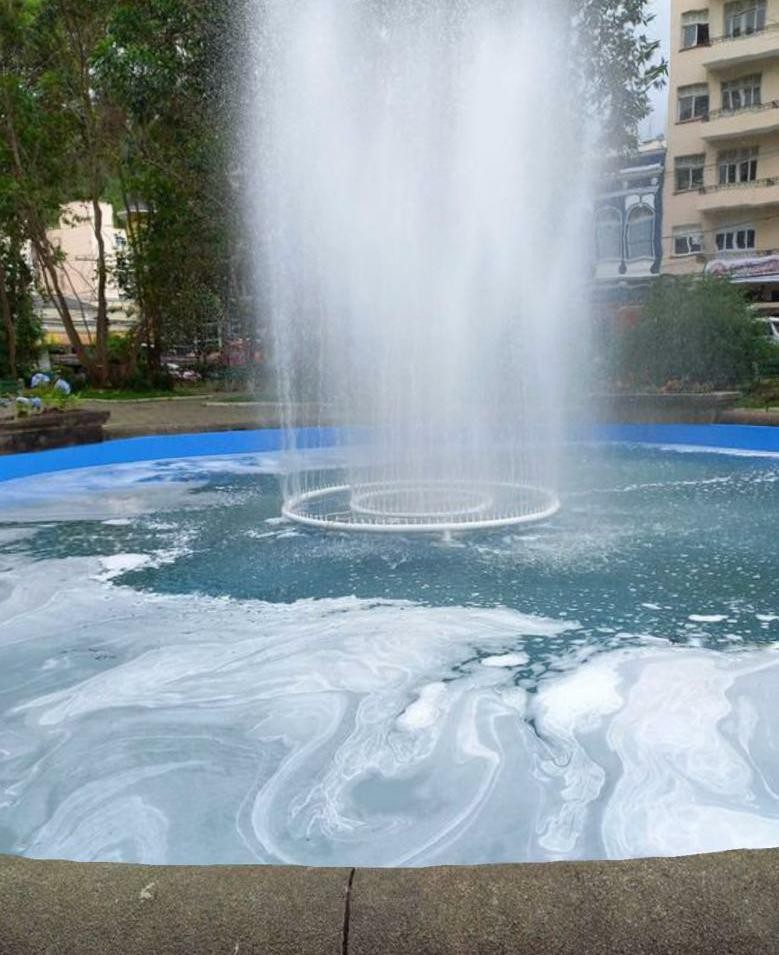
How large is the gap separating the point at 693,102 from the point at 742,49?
95.6 inches

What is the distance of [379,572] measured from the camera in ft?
19.3

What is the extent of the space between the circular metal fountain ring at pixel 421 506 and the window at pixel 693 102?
27716mm

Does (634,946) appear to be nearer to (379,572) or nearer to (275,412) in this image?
(379,572)

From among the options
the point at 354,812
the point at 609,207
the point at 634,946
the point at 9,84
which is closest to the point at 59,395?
the point at 9,84

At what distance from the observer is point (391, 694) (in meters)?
3.95

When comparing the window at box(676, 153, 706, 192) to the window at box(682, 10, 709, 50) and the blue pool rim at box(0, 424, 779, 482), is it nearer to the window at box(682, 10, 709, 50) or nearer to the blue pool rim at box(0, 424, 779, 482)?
the window at box(682, 10, 709, 50)

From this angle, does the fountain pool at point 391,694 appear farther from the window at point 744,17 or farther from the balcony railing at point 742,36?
the window at point 744,17

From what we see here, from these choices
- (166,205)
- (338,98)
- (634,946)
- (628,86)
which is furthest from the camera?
(166,205)

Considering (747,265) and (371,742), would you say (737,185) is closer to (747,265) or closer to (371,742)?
(747,265)

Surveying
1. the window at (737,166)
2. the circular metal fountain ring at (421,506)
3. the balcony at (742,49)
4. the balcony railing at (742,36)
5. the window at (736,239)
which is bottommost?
the circular metal fountain ring at (421,506)

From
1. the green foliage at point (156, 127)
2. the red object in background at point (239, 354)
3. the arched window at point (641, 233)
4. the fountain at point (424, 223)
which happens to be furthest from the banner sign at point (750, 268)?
the fountain at point (424, 223)

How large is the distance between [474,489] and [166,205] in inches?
541

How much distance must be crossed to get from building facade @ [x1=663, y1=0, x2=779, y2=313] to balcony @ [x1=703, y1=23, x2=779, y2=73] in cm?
3

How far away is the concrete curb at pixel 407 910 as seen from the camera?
162 cm
